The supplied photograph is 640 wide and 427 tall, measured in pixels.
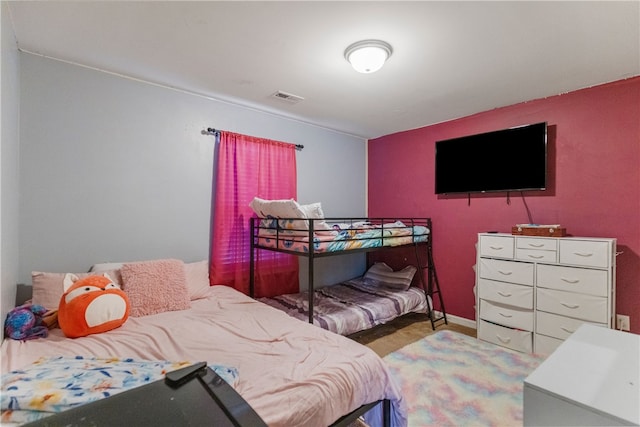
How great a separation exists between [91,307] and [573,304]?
3.26m

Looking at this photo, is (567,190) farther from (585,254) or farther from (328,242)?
(328,242)

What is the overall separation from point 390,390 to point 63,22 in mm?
2660

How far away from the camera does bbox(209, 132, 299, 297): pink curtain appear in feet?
8.91

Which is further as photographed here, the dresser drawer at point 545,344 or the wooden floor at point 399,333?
the wooden floor at point 399,333

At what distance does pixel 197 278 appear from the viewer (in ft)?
7.82

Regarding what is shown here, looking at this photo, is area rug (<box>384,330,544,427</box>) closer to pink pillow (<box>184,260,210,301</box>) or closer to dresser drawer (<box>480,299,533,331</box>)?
dresser drawer (<box>480,299,533,331</box>)

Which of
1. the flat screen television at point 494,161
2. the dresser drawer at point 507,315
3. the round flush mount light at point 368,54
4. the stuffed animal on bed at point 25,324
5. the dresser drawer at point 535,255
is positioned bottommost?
the dresser drawer at point 507,315

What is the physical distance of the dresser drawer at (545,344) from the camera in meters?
2.31

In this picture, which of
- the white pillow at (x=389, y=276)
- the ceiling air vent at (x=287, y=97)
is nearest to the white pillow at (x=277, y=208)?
the ceiling air vent at (x=287, y=97)

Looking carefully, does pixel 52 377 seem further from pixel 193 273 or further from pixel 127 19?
pixel 127 19

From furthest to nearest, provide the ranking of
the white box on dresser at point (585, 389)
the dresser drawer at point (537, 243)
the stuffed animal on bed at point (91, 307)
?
1. the dresser drawer at point (537, 243)
2. the stuffed animal on bed at point (91, 307)
3. the white box on dresser at point (585, 389)

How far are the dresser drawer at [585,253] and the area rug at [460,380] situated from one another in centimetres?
83

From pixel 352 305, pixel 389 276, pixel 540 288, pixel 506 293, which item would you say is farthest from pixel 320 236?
pixel 540 288

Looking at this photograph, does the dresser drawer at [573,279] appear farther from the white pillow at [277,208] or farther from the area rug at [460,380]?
the white pillow at [277,208]
